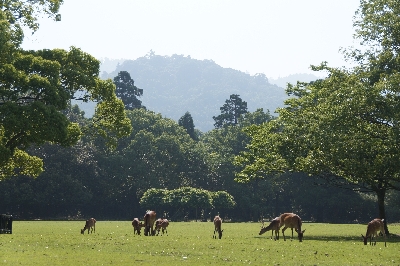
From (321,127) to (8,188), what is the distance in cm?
5534

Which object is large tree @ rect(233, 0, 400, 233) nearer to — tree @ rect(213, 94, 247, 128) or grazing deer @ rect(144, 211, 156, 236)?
grazing deer @ rect(144, 211, 156, 236)

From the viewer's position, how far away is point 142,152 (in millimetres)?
94062

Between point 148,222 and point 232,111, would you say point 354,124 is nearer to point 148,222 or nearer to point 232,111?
point 148,222

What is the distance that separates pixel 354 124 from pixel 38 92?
16.5m

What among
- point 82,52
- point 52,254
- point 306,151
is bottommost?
point 52,254

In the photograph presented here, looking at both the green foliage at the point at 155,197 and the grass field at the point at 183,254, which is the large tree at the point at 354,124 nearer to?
the grass field at the point at 183,254

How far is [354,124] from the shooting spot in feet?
105

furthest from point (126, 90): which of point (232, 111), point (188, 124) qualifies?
point (232, 111)

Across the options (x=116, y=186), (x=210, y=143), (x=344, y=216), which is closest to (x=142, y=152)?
(x=116, y=186)

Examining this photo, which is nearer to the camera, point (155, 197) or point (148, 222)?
point (148, 222)

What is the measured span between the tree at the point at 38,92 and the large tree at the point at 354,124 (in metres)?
9.93

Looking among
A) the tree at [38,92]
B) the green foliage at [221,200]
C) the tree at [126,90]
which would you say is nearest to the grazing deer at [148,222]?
the tree at [38,92]

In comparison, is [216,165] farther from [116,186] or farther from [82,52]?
[82,52]

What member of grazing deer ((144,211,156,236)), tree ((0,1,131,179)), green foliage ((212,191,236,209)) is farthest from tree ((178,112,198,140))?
grazing deer ((144,211,156,236))
